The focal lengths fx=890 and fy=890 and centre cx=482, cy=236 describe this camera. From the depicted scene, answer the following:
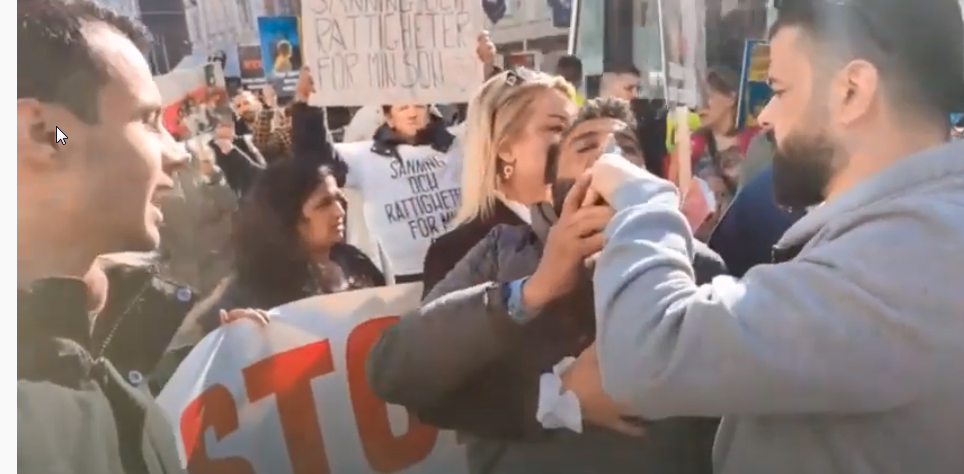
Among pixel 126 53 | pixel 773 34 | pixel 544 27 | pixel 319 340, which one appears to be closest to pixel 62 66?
pixel 126 53

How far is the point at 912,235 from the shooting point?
0.98 m

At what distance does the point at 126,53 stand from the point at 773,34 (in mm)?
782

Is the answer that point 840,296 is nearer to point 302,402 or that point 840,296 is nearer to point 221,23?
point 302,402

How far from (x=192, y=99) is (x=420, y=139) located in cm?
27

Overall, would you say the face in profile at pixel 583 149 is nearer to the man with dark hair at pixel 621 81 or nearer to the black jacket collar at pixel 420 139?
the man with dark hair at pixel 621 81

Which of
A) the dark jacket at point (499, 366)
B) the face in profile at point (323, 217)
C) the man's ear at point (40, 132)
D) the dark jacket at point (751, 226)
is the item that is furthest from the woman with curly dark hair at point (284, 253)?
the dark jacket at point (751, 226)

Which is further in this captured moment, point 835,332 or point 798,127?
point 798,127

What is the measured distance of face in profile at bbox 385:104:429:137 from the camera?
1.07 meters

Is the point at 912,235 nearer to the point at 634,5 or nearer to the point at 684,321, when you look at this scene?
the point at 684,321

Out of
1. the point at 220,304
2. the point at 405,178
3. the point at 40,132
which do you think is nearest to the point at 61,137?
the point at 40,132

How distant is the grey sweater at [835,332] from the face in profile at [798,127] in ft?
0.29

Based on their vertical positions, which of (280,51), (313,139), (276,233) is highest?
(280,51)

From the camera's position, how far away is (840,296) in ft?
3.16

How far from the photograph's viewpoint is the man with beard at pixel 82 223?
964 millimetres
